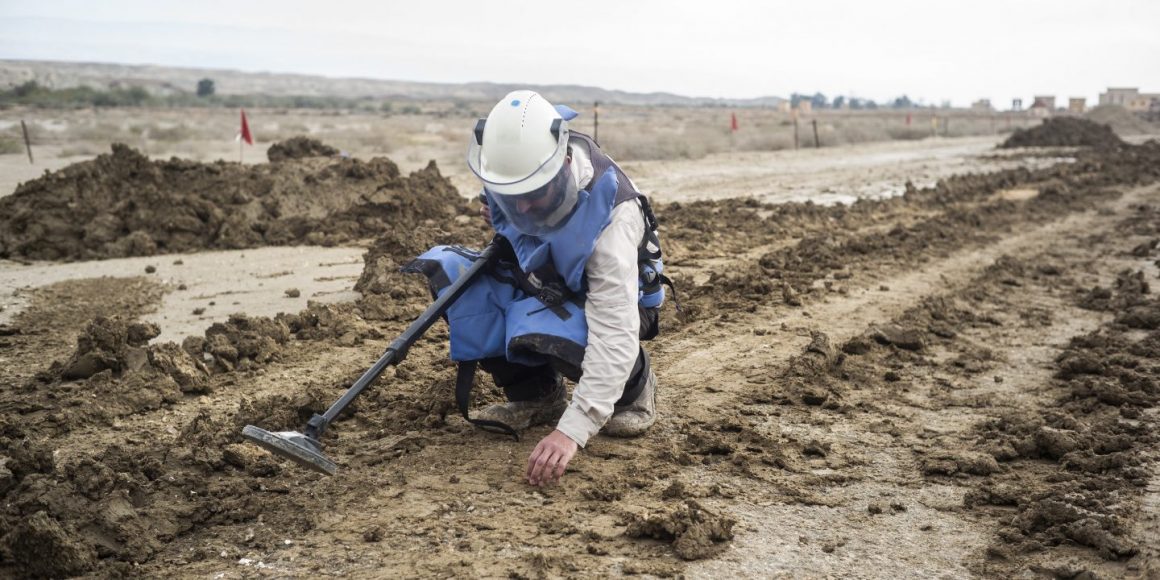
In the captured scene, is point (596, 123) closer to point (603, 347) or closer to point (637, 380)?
point (637, 380)

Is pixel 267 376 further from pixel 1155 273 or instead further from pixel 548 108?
pixel 1155 273

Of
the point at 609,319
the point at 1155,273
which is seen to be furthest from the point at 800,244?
the point at 609,319

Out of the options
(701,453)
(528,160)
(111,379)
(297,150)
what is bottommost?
(701,453)

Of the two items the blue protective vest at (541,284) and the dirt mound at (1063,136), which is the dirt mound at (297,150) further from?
the dirt mound at (1063,136)

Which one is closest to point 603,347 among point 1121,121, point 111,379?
point 111,379

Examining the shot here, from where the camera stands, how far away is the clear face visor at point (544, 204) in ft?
12.9

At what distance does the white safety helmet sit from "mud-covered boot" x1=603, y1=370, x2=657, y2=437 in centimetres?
A: 115

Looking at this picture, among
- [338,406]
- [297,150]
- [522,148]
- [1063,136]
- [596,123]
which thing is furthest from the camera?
[1063,136]

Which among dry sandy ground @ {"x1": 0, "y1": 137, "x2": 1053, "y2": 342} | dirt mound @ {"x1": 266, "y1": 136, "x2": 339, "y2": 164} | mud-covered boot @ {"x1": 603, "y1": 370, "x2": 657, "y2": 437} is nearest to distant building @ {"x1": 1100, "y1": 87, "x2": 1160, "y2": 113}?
dry sandy ground @ {"x1": 0, "y1": 137, "x2": 1053, "y2": 342}

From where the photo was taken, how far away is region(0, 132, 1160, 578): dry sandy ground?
3.68 m

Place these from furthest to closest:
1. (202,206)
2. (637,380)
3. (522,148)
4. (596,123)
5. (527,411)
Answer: (596,123) < (202,206) < (527,411) < (637,380) < (522,148)

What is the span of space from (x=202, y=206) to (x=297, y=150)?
8.68ft

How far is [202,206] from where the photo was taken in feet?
37.1

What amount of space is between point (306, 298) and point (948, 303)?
5.13 metres
